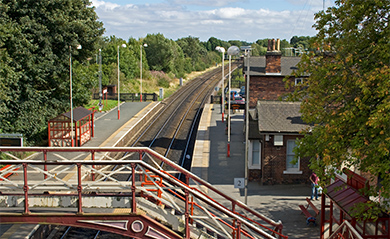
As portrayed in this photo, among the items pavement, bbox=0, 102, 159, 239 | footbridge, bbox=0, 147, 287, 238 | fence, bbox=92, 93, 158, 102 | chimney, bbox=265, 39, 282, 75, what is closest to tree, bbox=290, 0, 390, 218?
footbridge, bbox=0, 147, 287, 238

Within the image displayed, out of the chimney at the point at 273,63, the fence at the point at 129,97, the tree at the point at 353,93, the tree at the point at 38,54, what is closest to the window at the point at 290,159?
the tree at the point at 353,93

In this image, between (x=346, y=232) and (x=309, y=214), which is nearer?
(x=346, y=232)

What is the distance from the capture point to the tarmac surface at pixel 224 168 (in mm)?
16219

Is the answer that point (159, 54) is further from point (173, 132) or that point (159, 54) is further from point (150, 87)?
point (173, 132)

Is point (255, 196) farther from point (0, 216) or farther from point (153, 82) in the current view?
point (153, 82)

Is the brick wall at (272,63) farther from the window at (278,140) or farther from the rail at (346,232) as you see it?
the rail at (346,232)

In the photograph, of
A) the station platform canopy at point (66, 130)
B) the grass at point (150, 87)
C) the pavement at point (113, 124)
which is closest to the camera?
the station platform canopy at point (66, 130)

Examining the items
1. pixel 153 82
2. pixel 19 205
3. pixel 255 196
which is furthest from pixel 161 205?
pixel 153 82

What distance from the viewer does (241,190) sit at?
20.6 metres

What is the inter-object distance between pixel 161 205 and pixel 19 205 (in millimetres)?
3281

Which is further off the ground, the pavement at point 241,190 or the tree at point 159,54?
the tree at point 159,54

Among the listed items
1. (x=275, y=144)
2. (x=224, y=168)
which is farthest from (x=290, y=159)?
(x=224, y=168)

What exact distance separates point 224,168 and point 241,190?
386cm

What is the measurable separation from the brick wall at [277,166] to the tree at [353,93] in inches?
312
